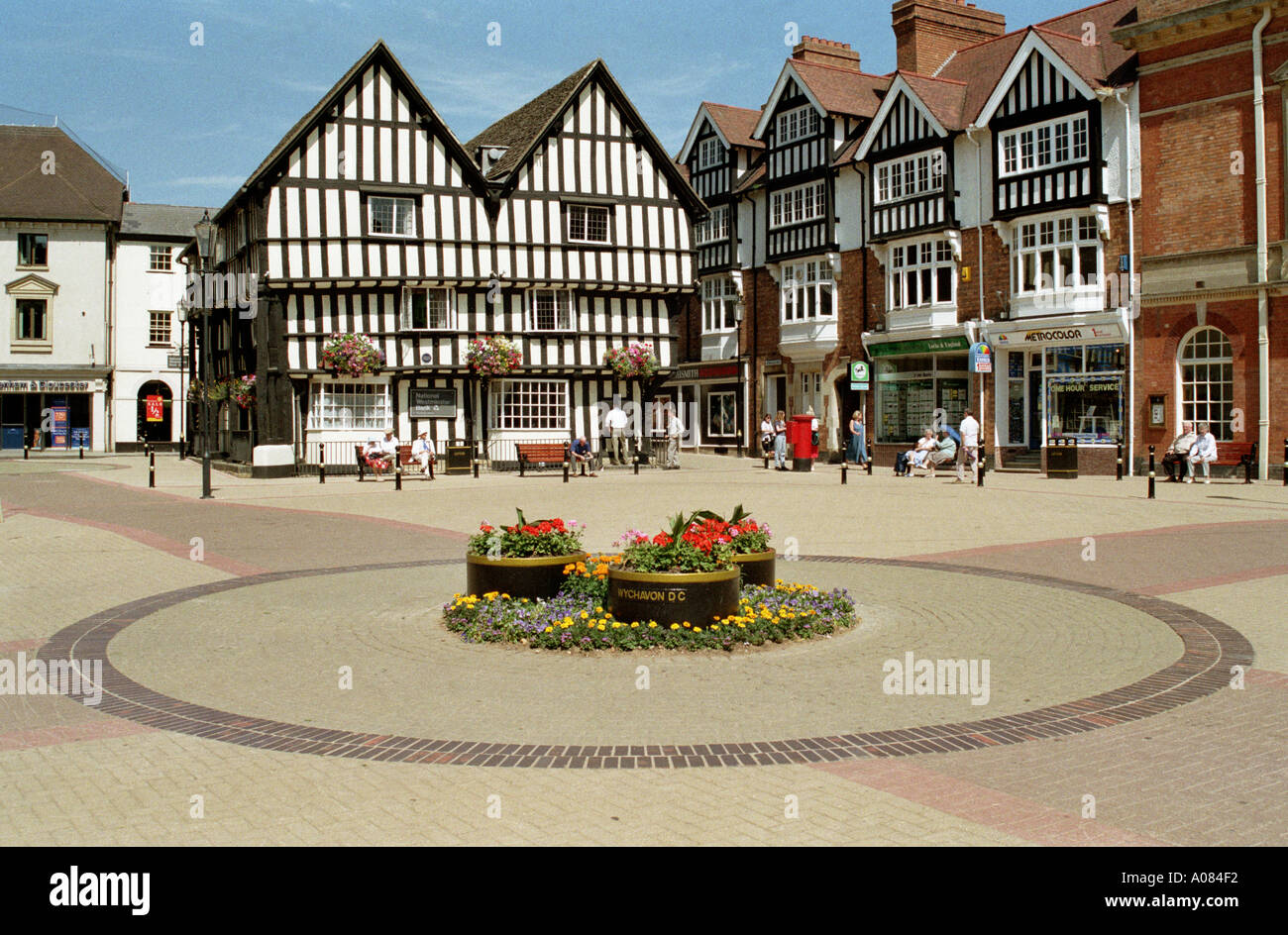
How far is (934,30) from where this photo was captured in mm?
40250

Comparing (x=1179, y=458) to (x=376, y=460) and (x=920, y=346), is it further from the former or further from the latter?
(x=376, y=460)

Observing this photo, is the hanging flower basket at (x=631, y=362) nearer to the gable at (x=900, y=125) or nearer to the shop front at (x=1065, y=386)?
the gable at (x=900, y=125)

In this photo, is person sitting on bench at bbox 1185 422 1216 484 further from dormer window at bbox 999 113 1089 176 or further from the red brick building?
dormer window at bbox 999 113 1089 176

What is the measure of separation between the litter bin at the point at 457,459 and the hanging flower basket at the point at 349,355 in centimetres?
339

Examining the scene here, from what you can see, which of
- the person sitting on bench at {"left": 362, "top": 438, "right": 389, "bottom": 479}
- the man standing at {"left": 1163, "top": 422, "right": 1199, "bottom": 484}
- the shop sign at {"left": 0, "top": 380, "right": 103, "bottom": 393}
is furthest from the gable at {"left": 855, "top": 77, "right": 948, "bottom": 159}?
the shop sign at {"left": 0, "top": 380, "right": 103, "bottom": 393}

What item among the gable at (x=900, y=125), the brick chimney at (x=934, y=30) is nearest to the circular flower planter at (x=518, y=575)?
the gable at (x=900, y=125)

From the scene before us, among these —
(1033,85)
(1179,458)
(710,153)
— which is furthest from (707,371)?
(1179,458)

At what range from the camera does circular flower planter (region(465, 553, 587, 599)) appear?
31.1 feet

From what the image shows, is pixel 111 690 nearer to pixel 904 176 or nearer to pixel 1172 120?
pixel 1172 120

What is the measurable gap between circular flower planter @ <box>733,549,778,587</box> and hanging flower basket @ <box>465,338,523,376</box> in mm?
25267

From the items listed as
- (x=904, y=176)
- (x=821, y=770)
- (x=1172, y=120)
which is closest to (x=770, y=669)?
(x=821, y=770)

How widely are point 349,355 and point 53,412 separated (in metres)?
27.1

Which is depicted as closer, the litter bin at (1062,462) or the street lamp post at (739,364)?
the litter bin at (1062,462)

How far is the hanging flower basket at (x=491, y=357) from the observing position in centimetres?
3406
